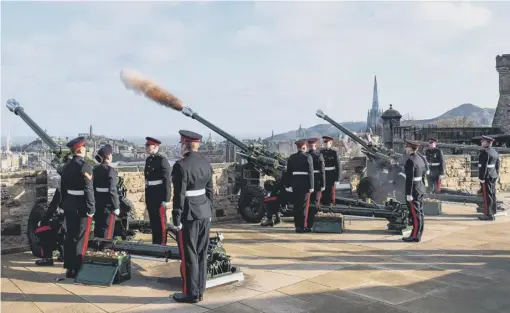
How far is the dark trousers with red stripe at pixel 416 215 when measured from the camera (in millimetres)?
8125

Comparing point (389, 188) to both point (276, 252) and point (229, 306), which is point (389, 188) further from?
point (229, 306)

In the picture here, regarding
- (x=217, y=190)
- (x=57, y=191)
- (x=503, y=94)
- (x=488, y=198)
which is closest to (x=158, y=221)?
(x=57, y=191)

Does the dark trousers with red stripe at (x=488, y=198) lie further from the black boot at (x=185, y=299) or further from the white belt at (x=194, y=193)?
the black boot at (x=185, y=299)

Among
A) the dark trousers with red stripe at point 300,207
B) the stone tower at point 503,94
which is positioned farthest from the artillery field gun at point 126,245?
the stone tower at point 503,94

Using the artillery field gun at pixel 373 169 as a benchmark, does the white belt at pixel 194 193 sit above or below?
below

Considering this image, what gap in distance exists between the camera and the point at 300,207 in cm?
899

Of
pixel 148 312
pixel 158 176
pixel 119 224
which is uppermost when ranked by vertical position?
pixel 158 176

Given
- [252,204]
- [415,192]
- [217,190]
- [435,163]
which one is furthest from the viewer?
[435,163]

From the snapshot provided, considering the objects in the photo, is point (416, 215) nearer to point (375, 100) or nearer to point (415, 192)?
point (415, 192)

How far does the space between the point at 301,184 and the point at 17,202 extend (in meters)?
4.60

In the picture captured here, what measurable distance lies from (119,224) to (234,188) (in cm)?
365

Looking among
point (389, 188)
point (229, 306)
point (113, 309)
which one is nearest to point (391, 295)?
point (229, 306)

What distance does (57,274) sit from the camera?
6.26 m

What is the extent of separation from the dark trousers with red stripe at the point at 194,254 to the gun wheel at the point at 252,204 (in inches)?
174
